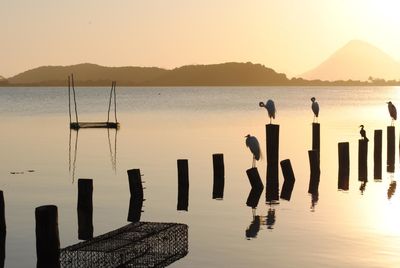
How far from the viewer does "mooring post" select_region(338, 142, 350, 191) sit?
2925 cm

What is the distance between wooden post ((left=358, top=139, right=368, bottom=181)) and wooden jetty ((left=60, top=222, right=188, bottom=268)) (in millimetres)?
13946

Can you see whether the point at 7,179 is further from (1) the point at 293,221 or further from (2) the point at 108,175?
(1) the point at 293,221

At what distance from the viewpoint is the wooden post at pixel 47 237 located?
43.8ft

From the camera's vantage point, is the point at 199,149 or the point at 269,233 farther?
the point at 199,149

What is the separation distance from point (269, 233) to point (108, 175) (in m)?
15.6

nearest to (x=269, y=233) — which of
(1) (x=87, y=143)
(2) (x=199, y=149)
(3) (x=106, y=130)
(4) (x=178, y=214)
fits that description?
(4) (x=178, y=214)

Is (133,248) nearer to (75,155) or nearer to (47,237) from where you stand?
(47,237)

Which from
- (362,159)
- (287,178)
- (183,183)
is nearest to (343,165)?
(362,159)

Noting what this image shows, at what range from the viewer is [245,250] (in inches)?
741

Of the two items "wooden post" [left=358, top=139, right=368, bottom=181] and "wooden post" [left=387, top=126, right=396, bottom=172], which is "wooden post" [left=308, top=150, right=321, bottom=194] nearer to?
"wooden post" [left=358, top=139, right=368, bottom=181]

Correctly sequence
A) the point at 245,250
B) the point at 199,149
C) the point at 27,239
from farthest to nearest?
the point at 199,149, the point at 27,239, the point at 245,250

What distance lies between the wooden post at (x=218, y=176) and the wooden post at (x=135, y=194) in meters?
3.18

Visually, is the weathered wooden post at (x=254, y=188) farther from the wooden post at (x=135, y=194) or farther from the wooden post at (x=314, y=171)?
the wooden post at (x=135, y=194)

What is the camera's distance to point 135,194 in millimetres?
24781
